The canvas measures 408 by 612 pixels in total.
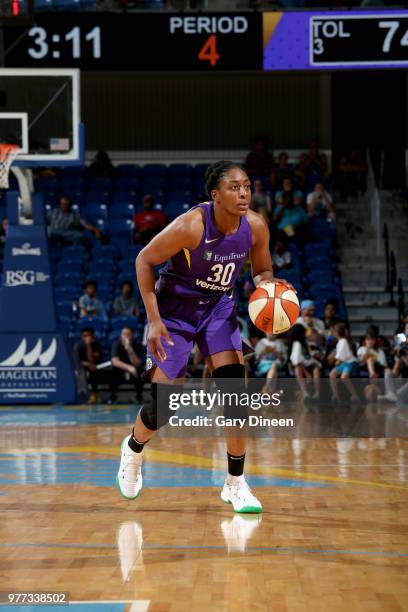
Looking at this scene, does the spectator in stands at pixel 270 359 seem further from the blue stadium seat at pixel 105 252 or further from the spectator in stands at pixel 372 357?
the blue stadium seat at pixel 105 252

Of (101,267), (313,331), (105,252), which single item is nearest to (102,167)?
(105,252)

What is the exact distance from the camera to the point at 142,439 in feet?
21.1

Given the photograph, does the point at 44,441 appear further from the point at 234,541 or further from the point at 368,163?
the point at 368,163

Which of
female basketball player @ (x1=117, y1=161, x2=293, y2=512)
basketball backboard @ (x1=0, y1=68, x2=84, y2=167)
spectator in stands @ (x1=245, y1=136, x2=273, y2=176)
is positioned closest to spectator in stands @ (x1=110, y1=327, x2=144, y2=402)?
basketball backboard @ (x1=0, y1=68, x2=84, y2=167)

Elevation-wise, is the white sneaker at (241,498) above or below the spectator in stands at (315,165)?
below

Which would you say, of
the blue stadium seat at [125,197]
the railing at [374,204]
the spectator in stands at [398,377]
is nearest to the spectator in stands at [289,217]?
the railing at [374,204]

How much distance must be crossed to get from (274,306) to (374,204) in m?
13.3

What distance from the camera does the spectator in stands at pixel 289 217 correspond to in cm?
1727

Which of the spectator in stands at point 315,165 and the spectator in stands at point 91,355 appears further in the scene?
the spectator in stands at point 315,165

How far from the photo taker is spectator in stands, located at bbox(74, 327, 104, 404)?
14.6 metres

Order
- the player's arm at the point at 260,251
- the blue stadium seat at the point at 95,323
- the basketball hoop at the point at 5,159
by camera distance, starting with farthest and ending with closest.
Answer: the blue stadium seat at the point at 95,323, the basketball hoop at the point at 5,159, the player's arm at the point at 260,251

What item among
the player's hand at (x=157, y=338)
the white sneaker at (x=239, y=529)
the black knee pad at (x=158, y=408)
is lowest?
the white sneaker at (x=239, y=529)

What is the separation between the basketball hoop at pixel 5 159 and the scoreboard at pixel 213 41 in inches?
90.5

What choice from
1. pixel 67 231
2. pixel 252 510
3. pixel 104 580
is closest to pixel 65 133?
pixel 67 231
